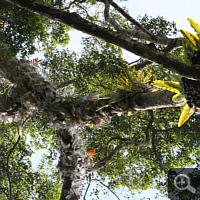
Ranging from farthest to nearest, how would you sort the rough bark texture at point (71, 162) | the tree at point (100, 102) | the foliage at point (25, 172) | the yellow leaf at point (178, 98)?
the foliage at point (25, 172) → the rough bark texture at point (71, 162) → the yellow leaf at point (178, 98) → the tree at point (100, 102)

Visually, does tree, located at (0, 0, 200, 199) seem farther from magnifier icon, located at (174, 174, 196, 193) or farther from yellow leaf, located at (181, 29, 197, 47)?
magnifier icon, located at (174, 174, 196, 193)

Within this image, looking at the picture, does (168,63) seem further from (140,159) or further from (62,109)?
(140,159)

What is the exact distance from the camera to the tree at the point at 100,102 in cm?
226

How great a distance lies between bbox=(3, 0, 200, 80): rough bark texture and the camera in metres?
1.75

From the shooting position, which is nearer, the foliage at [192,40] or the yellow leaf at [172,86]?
the foliage at [192,40]

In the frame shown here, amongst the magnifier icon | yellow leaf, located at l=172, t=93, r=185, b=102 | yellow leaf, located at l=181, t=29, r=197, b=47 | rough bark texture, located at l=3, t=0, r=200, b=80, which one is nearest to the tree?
rough bark texture, located at l=3, t=0, r=200, b=80

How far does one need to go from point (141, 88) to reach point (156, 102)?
48 cm

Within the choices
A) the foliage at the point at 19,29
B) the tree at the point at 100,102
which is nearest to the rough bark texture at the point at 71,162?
the tree at the point at 100,102

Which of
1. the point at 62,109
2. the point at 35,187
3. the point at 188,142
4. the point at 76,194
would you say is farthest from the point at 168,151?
the point at 35,187

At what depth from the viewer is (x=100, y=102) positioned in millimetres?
3863

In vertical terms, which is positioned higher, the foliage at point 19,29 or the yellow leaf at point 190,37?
the foliage at point 19,29

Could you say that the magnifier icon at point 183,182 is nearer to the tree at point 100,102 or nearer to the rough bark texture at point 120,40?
the tree at point 100,102

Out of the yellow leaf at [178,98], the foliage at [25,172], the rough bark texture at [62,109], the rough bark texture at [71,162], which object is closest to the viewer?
the yellow leaf at [178,98]

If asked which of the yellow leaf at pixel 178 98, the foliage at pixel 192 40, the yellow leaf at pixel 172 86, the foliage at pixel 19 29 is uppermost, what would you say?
the foliage at pixel 19 29
